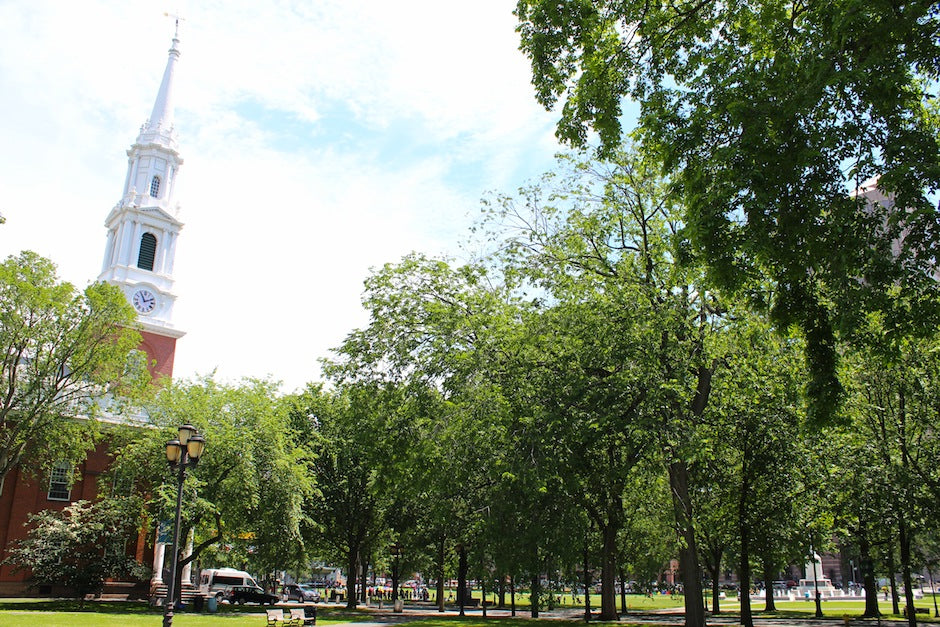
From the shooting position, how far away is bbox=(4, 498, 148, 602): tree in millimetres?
34469

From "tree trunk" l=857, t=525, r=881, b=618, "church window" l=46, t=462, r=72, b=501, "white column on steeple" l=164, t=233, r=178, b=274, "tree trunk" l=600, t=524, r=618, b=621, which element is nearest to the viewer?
"tree trunk" l=857, t=525, r=881, b=618

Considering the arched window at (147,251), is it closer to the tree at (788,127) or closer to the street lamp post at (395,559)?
the street lamp post at (395,559)

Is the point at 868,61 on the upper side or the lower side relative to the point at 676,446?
upper

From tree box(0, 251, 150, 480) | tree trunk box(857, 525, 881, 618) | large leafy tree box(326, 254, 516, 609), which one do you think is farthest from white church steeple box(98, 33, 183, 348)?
tree trunk box(857, 525, 881, 618)

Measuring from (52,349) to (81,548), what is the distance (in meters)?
12.9

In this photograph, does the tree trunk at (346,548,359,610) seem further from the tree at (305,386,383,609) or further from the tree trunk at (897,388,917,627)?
the tree trunk at (897,388,917,627)

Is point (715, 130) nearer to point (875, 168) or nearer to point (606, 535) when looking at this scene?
point (875, 168)

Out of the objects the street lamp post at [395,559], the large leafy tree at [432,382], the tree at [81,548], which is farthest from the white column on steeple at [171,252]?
the large leafy tree at [432,382]

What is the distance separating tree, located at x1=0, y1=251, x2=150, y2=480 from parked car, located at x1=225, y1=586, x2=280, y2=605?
17.3 m

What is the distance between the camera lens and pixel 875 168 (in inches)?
421

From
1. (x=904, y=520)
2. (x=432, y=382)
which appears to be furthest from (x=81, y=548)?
(x=904, y=520)

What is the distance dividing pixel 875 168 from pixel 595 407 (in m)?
9.21

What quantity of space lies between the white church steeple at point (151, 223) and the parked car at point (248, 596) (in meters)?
20.4

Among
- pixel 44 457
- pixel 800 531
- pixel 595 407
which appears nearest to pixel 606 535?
pixel 800 531
